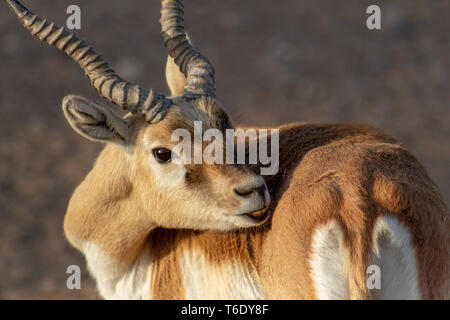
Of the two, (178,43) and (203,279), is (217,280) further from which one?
(178,43)

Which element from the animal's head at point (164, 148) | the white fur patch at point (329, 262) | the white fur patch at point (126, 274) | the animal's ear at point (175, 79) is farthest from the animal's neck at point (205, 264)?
the animal's ear at point (175, 79)

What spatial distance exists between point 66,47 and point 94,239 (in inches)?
74.0

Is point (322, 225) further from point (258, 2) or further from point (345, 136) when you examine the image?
point (258, 2)

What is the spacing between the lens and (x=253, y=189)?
19.1 ft

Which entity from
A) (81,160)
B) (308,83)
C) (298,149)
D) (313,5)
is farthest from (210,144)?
(313,5)

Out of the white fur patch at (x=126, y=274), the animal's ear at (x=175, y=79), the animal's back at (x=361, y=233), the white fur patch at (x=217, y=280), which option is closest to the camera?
the animal's back at (x=361, y=233)

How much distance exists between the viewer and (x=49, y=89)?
18.6 meters

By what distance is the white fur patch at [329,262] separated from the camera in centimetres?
482

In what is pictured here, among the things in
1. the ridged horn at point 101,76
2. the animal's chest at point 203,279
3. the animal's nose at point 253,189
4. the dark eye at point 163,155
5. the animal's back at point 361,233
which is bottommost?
the animal's chest at point 203,279

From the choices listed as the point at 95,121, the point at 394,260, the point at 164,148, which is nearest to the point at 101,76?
the point at 95,121

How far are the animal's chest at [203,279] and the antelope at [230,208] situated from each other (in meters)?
0.01

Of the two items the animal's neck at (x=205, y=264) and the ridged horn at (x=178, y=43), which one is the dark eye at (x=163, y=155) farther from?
the ridged horn at (x=178, y=43)

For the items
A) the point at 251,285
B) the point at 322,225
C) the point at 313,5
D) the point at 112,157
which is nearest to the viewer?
the point at 322,225

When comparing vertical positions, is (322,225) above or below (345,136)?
below
